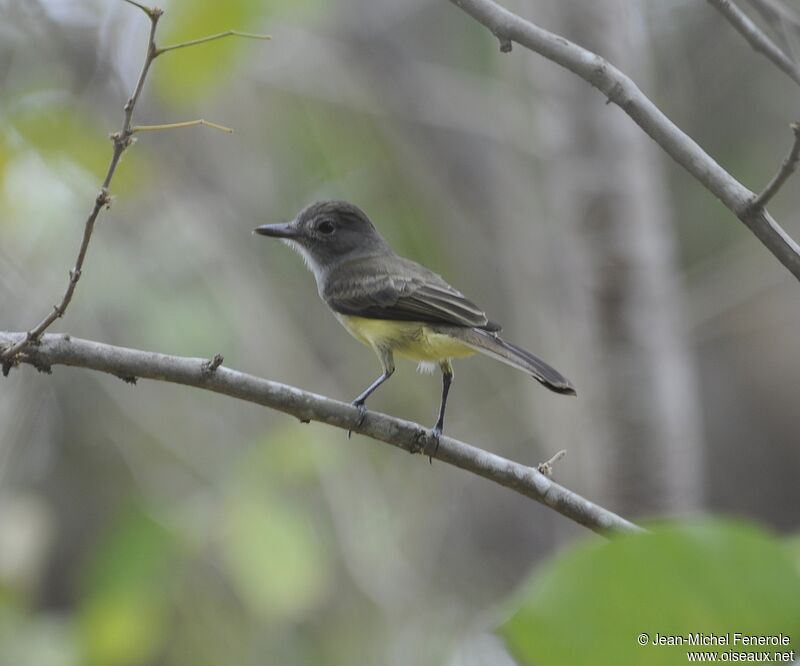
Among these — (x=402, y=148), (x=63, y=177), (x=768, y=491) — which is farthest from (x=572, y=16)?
(x=768, y=491)

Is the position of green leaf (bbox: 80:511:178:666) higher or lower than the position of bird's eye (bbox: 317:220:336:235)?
lower

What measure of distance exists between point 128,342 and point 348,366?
161cm

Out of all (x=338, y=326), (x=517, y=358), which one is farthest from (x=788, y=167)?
(x=338, y=326)

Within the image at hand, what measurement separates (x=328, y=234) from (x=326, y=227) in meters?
0.03

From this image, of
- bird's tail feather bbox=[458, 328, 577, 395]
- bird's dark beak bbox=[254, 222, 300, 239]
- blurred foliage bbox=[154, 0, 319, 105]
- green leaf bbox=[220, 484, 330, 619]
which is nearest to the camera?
bird's tail feather bbox=[458, 328, 577, 395]

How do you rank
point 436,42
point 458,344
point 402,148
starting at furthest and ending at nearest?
point 436,42, point 402,148, point 458,344

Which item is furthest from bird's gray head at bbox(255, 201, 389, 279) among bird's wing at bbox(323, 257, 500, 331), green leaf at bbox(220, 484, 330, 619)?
green leaf at bbox(220, 484, 330, 619)

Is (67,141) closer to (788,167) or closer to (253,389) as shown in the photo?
(253,389)

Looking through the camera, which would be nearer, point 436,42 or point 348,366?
point 348,366

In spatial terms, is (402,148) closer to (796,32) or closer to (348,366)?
(348,366)

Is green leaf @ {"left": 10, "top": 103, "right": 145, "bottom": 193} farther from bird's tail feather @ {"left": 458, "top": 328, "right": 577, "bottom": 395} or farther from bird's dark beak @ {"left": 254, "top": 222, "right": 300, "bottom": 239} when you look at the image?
bird's tail feather @ {"left": 458, "top": 328, "right": 577, "bottom": 395}

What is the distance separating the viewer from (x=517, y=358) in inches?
122

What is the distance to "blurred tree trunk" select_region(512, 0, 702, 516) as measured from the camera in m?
5.05

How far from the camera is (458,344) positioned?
3.43m
